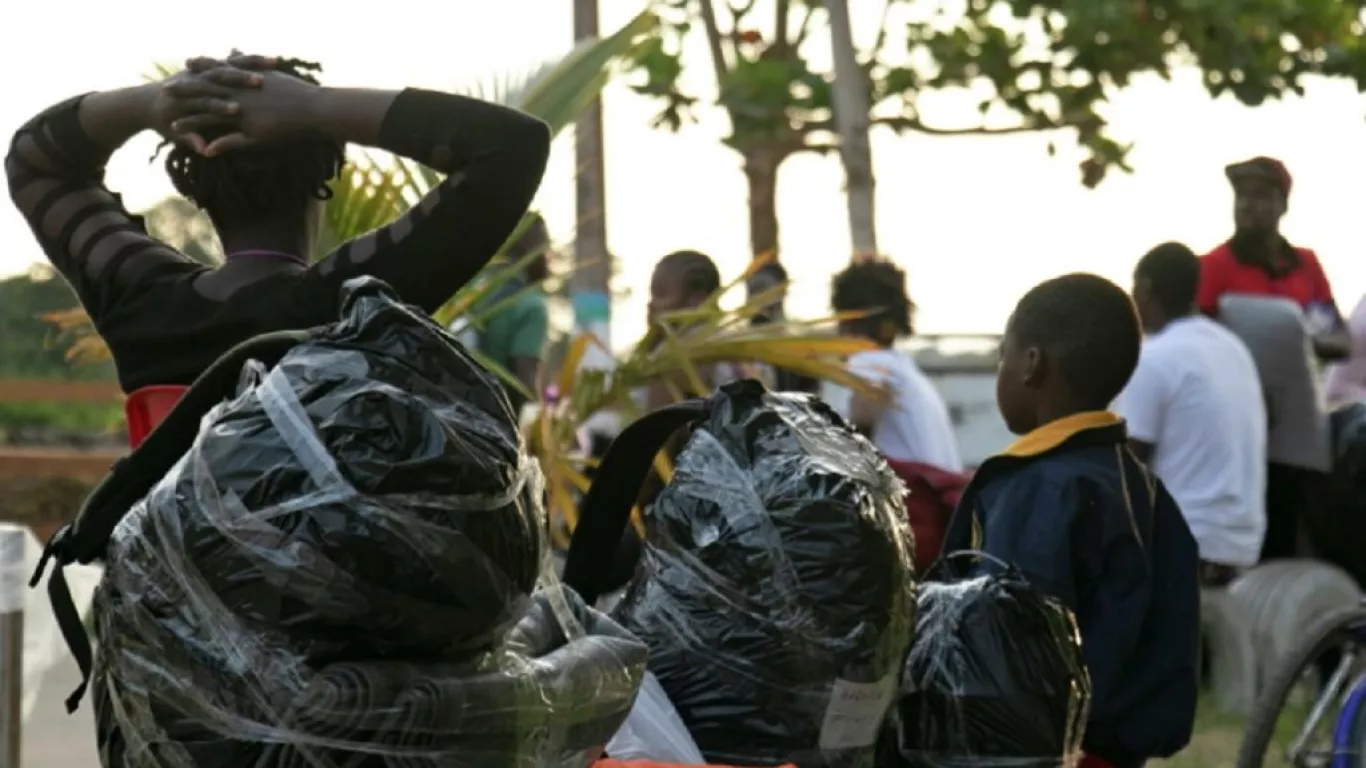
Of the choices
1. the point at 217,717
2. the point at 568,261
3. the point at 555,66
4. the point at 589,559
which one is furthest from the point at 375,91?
the point at 568,261

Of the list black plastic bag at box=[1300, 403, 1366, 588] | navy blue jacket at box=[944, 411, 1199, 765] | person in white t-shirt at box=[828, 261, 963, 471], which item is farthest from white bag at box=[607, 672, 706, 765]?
black plastic bag at box=[1300, 403, 1366, 588]

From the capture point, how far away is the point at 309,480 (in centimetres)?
184

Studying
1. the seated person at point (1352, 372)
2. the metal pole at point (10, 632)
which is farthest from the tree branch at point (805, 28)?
the metal pole at point (10, 632)

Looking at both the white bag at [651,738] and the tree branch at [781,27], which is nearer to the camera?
the white bag at [651,738]

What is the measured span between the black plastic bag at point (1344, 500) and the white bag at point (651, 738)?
567 cm

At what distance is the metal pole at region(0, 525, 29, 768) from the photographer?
436 cm

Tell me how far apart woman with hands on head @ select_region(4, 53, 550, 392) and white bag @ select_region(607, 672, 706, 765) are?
562 millimetres

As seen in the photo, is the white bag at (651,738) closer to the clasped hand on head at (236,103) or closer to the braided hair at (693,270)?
the clasped hand on head at (236,103)

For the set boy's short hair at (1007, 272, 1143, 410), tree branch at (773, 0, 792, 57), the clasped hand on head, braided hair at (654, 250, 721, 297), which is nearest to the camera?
the clasped hand on head

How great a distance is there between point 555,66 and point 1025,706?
3.85 m

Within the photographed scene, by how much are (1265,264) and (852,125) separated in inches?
271

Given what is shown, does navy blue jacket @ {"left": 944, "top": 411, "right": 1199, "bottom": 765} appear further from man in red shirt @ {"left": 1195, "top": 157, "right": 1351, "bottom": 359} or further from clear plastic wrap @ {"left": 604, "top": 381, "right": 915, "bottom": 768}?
man in red shirt @ {"left": 1195, "top": 157, "right": 1351, "bottom": 359}

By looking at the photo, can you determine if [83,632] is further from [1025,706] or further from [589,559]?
[1025,706]

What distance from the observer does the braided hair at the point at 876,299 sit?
23.3ft
